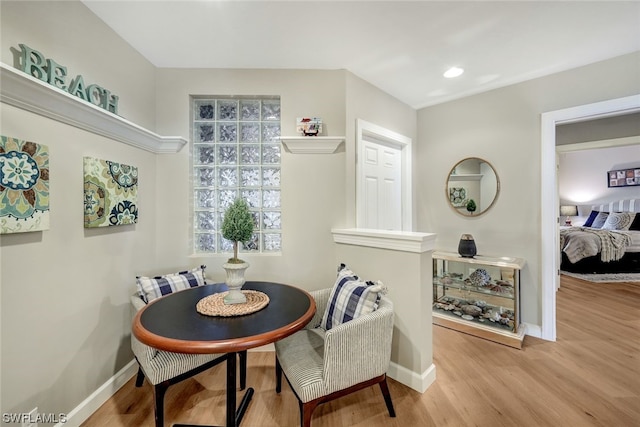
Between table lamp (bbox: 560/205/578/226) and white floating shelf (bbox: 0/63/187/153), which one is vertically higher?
white floating shelf (bbox: 0/63/187/153)

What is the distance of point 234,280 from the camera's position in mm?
1444

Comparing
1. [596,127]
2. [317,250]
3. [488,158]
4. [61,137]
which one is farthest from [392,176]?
[61,137]

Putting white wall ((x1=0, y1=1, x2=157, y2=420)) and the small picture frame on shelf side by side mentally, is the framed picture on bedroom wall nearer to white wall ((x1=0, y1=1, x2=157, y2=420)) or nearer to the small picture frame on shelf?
the small picture frame on shelf

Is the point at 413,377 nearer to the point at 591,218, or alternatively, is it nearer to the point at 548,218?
the point at 548,218

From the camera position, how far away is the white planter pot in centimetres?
143

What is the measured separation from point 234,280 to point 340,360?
0.73 m

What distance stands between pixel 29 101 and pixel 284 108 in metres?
1.60

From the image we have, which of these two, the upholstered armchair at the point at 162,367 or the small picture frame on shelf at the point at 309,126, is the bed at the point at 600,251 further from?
the upholstered armchair at the point at 162,367

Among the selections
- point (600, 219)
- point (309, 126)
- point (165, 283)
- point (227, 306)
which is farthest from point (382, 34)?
point (600, 219)

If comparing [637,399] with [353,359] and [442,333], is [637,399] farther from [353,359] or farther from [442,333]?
[353,359]

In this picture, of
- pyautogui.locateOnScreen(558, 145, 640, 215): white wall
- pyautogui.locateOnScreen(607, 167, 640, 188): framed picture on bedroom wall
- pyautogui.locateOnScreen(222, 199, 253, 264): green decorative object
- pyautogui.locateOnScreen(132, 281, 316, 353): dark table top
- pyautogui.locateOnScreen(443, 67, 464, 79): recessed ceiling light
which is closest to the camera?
pyautogui.locateOnScreen(132, 281, 316, 353): dark table top

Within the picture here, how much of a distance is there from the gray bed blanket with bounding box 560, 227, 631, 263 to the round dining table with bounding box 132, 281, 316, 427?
574cm

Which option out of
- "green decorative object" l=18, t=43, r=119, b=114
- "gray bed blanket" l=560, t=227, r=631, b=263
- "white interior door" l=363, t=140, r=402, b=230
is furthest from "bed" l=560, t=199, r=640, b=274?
"green decorative object" l=18, t=43, r=119, b=114

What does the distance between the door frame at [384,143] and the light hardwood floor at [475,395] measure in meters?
1.41
